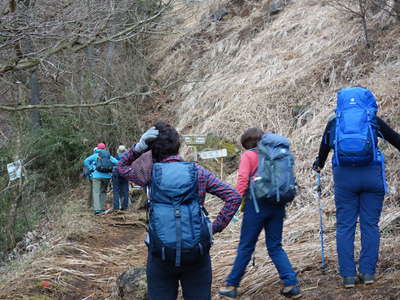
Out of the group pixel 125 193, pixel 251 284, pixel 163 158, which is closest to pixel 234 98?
pixel 125 193

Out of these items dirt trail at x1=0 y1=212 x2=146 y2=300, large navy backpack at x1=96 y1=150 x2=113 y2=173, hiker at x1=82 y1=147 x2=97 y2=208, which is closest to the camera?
dirt trail at x1=0 y1=212 x2=146 y2=300

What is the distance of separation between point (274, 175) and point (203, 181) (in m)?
1.22

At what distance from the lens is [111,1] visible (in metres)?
8.99

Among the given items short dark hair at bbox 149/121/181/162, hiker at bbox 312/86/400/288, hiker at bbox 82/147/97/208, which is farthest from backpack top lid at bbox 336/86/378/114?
hiker at bbox 82/147/97/208

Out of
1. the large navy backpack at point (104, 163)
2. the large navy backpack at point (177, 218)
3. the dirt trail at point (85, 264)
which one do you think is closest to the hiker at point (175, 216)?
the large navy backpack at point (177, 218)

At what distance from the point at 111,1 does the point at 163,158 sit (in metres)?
5.78

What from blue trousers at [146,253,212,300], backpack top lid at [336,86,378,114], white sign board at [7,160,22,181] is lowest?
blue trousers at [146,253,212,300]

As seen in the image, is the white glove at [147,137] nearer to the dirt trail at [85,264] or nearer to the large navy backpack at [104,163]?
the dirt trail at [85,264]

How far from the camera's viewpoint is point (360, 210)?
4.96 metres

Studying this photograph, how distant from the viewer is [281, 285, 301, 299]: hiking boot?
506cm

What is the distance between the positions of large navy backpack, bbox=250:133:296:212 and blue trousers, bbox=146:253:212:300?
1194mm

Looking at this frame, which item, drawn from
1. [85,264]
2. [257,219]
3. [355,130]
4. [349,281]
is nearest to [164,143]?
[257,219]

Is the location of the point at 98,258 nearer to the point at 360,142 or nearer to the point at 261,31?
the point at 360,142

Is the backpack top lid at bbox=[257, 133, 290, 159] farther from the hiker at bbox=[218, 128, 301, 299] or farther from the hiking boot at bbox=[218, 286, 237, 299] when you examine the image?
the hiking boot at bbox=[218, 286, 237, 299]
